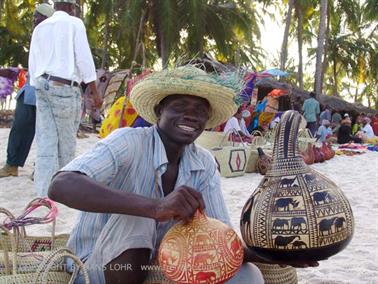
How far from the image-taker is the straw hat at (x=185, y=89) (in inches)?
70.5

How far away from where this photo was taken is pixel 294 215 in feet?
5.24

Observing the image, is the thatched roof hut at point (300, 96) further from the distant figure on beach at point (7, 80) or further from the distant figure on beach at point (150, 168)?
the distant figure on beach at point (150, 168)

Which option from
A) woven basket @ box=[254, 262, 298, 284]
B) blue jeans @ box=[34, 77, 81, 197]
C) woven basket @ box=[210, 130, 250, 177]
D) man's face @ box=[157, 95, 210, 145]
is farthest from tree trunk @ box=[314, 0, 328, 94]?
man's face @ box=[157, 95, 210, 145]

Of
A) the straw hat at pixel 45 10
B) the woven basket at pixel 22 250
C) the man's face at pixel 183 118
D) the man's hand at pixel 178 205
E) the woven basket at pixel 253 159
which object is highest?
the straw hat at pixel 45 10

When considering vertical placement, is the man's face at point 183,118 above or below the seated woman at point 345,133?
above

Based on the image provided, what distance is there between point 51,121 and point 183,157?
7.38 ft

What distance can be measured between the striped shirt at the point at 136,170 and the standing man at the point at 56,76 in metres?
2.11

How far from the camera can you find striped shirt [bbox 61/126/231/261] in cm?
169

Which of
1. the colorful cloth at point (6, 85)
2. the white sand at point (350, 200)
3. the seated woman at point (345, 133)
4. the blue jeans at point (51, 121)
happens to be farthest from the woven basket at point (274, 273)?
the seated woman at point (345, 133)

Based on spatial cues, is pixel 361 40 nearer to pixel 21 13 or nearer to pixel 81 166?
pixel 21 13

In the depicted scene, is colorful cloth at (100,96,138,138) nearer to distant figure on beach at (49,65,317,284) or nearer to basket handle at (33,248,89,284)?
distant figure on beach at (49,65,317,284)

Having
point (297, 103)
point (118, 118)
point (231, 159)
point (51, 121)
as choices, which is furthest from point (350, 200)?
point (297, 103)

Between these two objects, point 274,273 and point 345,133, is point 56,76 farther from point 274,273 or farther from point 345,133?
point 345,133

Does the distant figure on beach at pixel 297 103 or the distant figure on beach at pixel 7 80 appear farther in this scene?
the distant figure on beach at pixel 297 103
